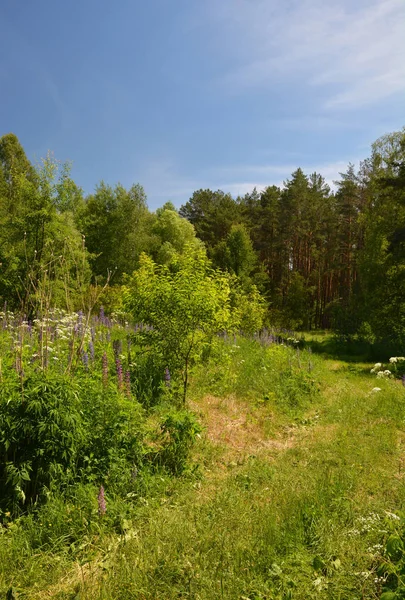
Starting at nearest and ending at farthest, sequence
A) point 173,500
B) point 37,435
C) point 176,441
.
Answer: point 37,435, point 173,500, point 176,441

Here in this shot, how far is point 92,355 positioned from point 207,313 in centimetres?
231

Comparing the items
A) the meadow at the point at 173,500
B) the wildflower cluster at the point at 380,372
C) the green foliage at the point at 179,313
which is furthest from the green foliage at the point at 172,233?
the meadow at the point at 173,500

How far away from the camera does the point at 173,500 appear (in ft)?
15.5

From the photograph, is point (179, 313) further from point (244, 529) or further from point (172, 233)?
point (172, 233)

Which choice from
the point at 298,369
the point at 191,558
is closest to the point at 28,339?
the point at 191,558

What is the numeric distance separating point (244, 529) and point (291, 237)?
1324 inches

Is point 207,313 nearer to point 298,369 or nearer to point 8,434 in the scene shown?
point 8,434

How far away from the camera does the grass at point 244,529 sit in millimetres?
3131

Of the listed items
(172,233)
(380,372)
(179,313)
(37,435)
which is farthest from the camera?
(172,233)

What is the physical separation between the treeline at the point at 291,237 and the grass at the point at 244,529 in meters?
13.7

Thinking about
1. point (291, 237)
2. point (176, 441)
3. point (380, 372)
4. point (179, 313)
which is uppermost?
point (291, 237)

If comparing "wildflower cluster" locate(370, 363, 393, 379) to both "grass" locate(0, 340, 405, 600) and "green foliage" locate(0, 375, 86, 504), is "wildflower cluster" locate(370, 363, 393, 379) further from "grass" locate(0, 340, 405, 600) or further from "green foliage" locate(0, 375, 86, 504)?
"green foliage" locate(0, 375, 86, 504)

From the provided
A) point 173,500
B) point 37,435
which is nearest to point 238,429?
point 173,500

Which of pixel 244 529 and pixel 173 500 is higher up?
pixel 244 529
